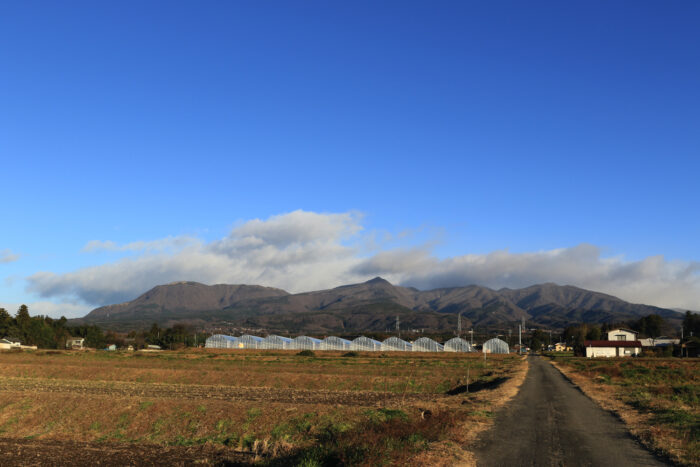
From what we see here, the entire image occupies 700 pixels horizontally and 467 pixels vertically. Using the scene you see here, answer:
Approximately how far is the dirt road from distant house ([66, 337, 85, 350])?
527ft

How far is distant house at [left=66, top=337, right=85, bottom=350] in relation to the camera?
16062 centimetres

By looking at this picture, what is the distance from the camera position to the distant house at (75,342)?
16062cm

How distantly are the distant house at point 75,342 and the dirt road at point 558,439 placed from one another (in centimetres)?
16049

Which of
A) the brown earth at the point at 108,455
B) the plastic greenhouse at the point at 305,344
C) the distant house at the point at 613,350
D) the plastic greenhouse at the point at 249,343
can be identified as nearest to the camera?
the brown earth at the point at 108,455

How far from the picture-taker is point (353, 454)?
16375 millimetres

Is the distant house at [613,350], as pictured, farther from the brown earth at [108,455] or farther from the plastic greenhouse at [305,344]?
the brown earth at [108,455]

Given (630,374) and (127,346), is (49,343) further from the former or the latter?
(630,374)

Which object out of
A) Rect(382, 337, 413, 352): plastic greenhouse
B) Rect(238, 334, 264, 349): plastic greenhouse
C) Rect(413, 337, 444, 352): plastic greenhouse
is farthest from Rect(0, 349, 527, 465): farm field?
Rect(238, 334, 264, 349): plastic greenhouse

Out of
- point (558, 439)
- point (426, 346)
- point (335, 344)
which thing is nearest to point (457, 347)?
point (426, 346)

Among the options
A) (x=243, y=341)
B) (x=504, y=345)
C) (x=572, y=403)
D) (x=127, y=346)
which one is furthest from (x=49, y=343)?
(x=572, y=403)

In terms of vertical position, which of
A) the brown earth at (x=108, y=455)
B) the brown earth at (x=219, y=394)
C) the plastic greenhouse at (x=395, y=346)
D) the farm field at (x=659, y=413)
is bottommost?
the plastic greenhouse at (x=395, y=346)

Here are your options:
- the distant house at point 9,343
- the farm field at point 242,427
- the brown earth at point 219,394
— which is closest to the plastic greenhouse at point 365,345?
the distant house at point 9,343

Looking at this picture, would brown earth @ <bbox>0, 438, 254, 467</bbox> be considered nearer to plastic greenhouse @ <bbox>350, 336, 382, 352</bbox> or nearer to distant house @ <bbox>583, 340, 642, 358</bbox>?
plastic greenhouse @ <bbox>350, 336, 382, 352</bbox>

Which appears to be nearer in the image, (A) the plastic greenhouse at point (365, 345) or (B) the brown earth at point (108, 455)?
(B) the brown earth at point (108, 455)
